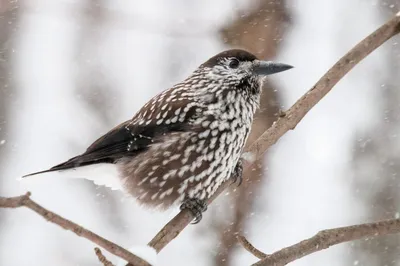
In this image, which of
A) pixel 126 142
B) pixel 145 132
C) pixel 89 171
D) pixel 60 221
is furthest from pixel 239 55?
pixel 60 221

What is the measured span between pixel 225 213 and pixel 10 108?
106 inches

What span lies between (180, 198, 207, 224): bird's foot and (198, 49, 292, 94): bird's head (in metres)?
0.70

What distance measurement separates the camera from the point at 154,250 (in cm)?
298

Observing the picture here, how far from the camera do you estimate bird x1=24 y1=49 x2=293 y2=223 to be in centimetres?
387

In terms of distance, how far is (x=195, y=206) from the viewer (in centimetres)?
380

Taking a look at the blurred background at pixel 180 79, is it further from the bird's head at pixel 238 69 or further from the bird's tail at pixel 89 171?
the bird's tail at pixel 89 171

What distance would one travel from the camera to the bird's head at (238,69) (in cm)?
401

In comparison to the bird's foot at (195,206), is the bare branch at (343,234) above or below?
above

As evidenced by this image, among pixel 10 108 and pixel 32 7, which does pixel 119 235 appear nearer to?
pixel 10 108

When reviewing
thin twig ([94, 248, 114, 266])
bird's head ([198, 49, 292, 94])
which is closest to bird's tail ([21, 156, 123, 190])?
bird's head ([198, 49, 292, 94])

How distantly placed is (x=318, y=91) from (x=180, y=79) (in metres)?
3.46

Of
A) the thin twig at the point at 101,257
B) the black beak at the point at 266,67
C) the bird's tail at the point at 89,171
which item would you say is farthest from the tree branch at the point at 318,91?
the thin twig at the point at 101,257

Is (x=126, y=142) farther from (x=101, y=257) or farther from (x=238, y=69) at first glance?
(x=101, y=257)

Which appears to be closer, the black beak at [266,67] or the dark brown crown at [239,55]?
the black beak at [266,67]
